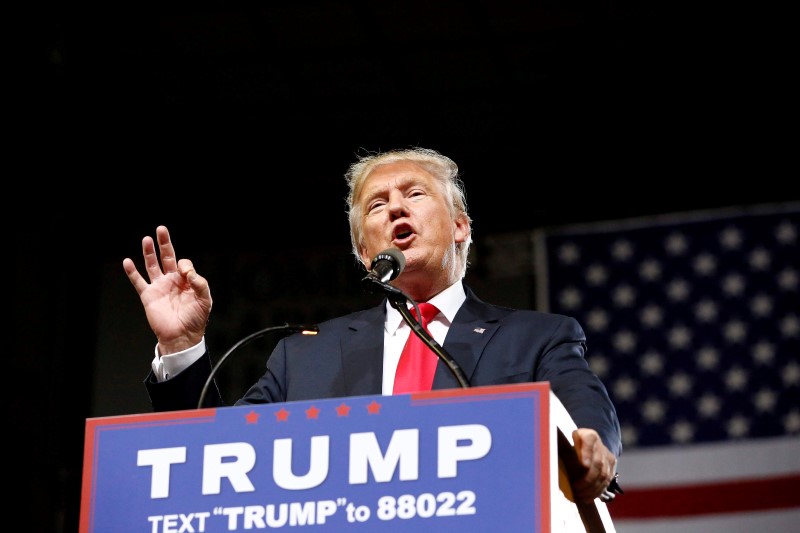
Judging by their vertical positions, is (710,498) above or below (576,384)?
above

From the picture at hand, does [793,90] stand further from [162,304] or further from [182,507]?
[182,507]

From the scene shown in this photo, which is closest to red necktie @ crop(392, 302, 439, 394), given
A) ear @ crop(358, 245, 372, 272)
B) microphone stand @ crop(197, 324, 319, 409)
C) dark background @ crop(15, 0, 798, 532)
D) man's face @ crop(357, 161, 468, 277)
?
microphone stand @ crop(197, 324, 319, 409)

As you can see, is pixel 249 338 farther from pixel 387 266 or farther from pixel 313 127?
pixel 313 127

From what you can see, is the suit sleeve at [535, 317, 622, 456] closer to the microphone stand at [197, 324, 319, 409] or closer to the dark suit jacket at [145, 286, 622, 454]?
the dark suit jacket at [145, 286, 622, 454]

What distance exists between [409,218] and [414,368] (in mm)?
434

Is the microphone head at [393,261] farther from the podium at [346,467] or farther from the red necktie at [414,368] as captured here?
the podium at [346,467]

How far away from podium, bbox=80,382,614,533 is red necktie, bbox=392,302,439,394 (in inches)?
17.9

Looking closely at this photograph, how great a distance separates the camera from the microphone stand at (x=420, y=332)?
1.80m

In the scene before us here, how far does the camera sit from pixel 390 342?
7.34ft

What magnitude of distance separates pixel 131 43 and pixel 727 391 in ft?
9.11

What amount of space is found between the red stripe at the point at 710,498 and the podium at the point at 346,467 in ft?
10.5

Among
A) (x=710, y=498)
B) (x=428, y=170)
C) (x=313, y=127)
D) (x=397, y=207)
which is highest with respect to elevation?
(x=313, y=127)

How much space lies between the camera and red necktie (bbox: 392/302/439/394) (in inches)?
82.0

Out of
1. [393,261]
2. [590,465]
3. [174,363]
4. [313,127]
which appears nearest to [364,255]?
[393,261]
